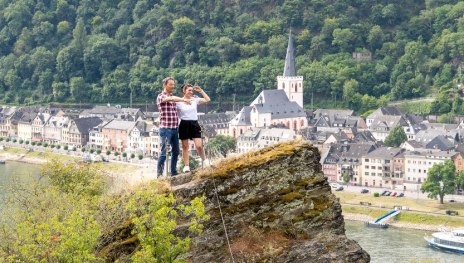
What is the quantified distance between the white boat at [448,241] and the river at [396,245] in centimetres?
19

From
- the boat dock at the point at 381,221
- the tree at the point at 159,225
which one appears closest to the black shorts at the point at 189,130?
the tree at the point at 159,225

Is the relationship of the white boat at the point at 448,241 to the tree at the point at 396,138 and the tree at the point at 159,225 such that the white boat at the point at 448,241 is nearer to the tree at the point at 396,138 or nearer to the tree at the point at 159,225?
the tree at the point at 396,138

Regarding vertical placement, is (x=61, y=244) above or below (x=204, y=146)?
below

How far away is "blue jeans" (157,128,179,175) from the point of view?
1047 cm

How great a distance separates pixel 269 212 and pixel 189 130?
135 cm

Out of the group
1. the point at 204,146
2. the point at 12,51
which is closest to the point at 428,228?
the point at 204,146

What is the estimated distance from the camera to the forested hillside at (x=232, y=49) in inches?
2685

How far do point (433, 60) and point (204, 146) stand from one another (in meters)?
59.1

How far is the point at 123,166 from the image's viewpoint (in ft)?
184

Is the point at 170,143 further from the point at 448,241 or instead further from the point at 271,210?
the point at 448,241

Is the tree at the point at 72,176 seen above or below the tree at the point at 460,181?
above

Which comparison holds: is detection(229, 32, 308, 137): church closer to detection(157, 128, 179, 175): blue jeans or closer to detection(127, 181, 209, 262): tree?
detection(157, 128, 179, 175): blue jeans

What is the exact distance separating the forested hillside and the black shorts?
5464 centimetres

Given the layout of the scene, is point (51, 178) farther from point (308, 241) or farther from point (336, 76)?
point (336, 76)
